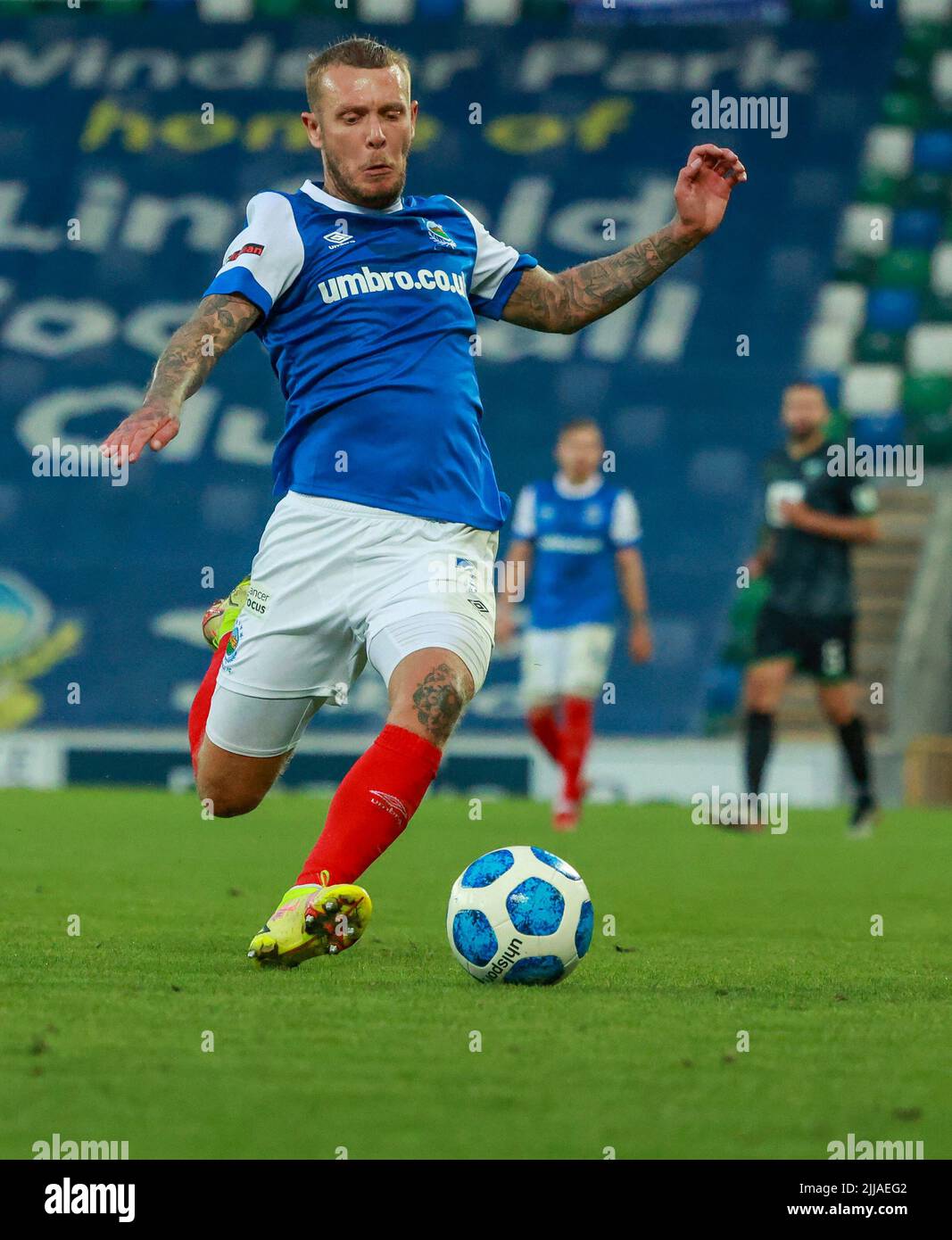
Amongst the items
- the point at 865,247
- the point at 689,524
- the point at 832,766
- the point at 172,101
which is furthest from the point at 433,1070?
the point at 172,101

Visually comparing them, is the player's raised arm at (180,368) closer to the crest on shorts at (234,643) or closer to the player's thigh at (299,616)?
the player's thigh at (299,616)

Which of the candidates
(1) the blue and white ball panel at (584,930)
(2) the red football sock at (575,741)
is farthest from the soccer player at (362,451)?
(2) the red football sock at (575,741)

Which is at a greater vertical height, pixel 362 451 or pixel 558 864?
pixel 362 451

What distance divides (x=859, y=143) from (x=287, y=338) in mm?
14861

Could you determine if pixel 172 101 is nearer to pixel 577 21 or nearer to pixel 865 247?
pixel 577 21

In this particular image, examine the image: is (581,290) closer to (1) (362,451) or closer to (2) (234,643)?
(1) (362,451)

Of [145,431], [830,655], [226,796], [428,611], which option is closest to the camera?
[145,431]

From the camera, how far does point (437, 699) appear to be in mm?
4566

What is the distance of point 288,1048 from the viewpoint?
11.5 ft

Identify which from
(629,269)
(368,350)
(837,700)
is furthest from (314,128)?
(837,700)

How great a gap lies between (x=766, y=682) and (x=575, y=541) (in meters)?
1.33

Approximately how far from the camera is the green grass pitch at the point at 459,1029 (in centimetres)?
290

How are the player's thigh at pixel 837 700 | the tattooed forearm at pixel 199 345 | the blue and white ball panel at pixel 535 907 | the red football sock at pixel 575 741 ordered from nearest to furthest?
the blue and white ball panel at pixel 535 907, the tattooed forearm at pixel 199 345, the red football sock at pixel 575 741, the player's thigh at pixel 837 700

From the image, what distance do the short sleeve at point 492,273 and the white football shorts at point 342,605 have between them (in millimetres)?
705
